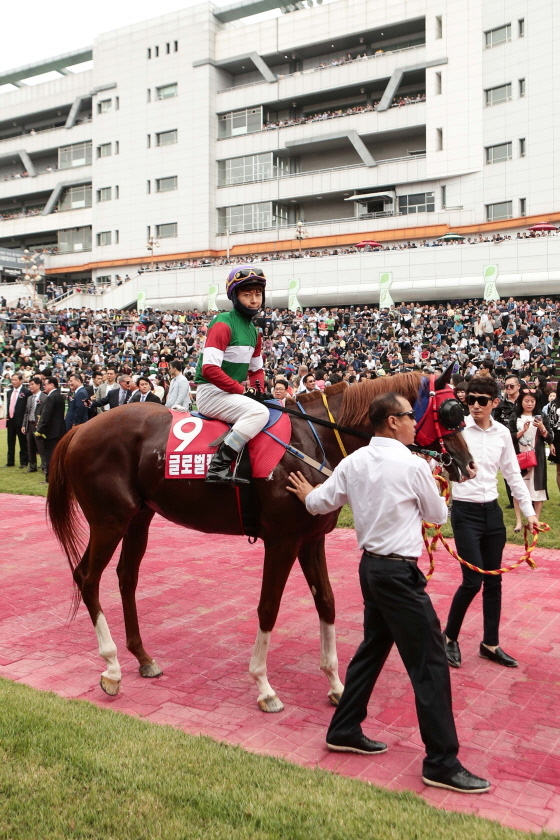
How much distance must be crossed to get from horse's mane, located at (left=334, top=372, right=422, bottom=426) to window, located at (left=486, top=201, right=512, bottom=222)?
3948cm

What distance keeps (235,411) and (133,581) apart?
1.53 meters

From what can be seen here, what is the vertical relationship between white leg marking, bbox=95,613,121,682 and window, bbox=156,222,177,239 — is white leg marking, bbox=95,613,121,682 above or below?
below

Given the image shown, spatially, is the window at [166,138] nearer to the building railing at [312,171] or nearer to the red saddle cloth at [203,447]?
the building railing at [312,171]

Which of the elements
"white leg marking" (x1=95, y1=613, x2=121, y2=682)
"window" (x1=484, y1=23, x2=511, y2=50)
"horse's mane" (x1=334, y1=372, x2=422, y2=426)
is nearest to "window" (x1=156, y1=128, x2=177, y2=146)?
"window" (x1=484, y1=23, x2=511, y2=50)

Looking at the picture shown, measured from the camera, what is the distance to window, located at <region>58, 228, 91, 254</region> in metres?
56.8

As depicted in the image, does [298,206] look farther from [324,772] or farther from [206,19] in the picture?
[324,772]

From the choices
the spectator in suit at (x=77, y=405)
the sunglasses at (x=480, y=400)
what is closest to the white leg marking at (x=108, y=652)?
the sunglasses at (x=480, y=400)

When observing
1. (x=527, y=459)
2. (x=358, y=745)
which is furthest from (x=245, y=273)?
Answer: (x=527, y=459)

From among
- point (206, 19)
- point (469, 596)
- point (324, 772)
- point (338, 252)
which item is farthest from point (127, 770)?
point (206, 19)

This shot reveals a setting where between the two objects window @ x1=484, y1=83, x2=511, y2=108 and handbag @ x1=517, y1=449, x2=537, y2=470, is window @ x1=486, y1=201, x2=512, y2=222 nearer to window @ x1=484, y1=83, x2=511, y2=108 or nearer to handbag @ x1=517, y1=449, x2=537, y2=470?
window @ x1=484, y1=83, x2=511, y2=108

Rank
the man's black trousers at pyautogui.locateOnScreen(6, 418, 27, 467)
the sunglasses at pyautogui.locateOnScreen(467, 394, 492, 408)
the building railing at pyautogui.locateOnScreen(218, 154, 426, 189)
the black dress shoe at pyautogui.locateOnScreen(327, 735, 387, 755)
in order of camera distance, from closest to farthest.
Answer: the black dress shoe at pyautogui.locateOnScreen(327, 735, 387, 755) → the sunglasses at pyautogui.locateOnScreen(467, 394, 492, 408) → the man's black trousers at pyautogui.locateOnScreen(6, 418, 27, 467) → the building railing at pyautogui.locateOnScreen(218, 154, 426, 189)

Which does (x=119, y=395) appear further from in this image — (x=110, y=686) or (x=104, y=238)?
(x=104, y=238)

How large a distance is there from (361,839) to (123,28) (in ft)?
199

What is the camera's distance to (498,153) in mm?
40312
